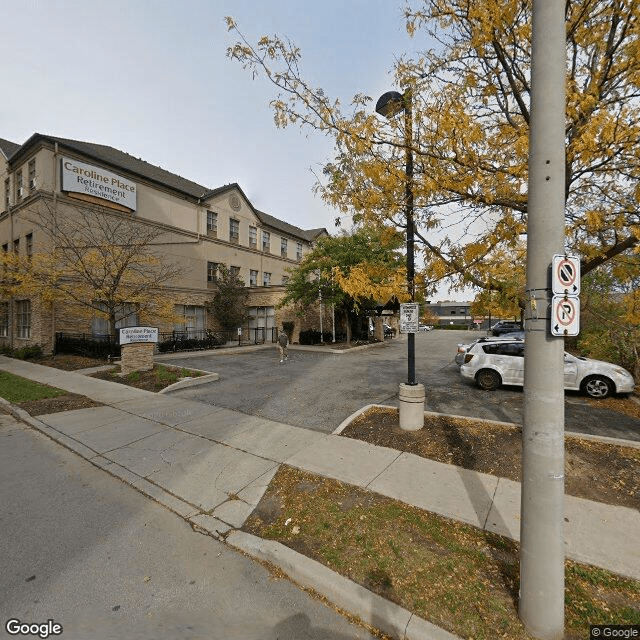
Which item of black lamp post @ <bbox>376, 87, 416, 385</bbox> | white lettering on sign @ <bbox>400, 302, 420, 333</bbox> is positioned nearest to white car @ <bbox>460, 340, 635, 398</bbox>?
white lettering on sign @ <bbox>400, 302, 420, 333</bbox>

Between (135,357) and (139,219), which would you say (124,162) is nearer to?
(139,219)

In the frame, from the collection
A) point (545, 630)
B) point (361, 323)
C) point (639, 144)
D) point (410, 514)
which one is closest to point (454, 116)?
point (639, 144)

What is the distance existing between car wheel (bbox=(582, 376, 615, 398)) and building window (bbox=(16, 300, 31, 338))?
27107mm

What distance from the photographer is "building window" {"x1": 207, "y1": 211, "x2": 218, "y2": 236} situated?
27719mm

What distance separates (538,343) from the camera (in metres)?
2.44

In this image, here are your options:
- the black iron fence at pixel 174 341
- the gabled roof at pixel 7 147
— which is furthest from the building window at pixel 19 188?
the black iron fence at pixel 174 341

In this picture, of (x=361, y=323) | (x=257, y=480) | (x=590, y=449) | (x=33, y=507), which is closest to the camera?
(x=33, y=507)

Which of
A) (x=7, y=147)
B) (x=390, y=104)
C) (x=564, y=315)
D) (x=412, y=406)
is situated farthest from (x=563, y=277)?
(x=7, y=147)

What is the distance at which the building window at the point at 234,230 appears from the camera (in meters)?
29.7

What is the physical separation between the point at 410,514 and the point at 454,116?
5303 millimetres

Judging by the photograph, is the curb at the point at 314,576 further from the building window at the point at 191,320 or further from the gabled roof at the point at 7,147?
the gabled roof at the point at 7,147

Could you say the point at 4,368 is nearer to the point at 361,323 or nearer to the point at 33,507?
the point at 33,507

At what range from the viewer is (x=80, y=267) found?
15727mm

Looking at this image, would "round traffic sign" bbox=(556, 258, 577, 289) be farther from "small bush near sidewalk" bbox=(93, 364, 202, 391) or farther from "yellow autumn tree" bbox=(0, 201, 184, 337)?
"yellow autumn tree" bbox=(0, 201, 184, 337)
